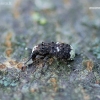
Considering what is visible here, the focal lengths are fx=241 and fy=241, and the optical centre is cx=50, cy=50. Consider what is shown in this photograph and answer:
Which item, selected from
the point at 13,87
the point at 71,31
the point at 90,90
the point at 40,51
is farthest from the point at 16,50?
the point at 90,90

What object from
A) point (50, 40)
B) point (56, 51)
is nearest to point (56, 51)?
point (56, 51)

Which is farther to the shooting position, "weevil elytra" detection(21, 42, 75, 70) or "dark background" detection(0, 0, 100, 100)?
"weevil elytra" detection(21, 42, 75, 70)

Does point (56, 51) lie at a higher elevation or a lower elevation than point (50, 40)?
lower

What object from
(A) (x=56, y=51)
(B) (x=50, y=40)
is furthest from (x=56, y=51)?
(B) (x=50, y=40)

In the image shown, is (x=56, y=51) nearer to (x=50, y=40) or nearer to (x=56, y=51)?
(x=56, y=51)

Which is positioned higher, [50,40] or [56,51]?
[50,40]

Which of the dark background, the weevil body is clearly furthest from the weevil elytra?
the dark background

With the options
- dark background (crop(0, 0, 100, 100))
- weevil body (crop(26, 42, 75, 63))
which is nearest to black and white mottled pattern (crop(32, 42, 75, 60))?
weevil body (crop(26, 42, 75, 63))

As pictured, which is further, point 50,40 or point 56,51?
point 50,40

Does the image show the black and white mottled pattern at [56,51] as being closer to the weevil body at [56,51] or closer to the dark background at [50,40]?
the weevil body at [56,51]

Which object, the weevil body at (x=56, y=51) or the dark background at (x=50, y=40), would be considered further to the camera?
the weevil body at (x=56, y=51)

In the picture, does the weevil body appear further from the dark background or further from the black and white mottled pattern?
the dark background

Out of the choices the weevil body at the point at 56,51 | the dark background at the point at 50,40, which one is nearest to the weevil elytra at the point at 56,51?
the weevil body at the point at 56,51
